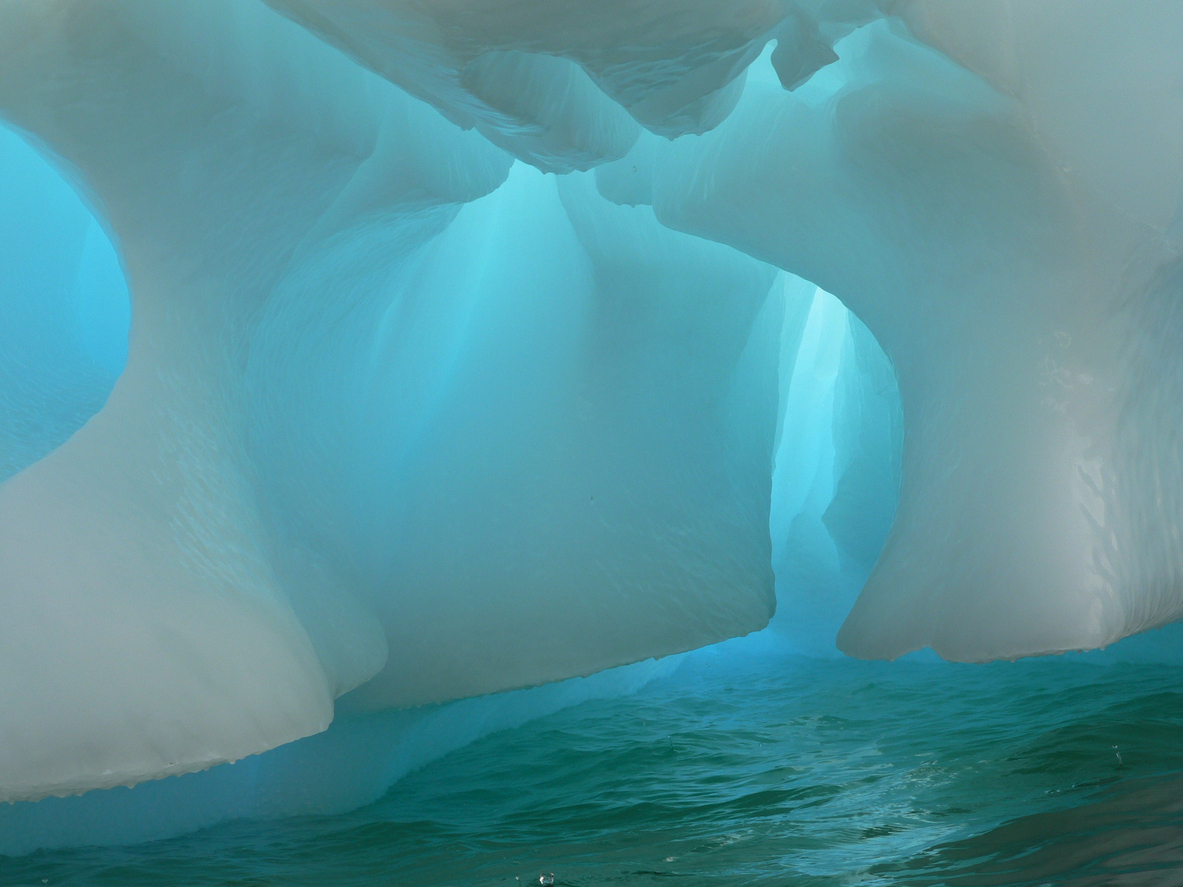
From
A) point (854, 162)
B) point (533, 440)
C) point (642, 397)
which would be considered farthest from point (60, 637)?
point (854, 162)

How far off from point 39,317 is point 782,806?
7.46 feet

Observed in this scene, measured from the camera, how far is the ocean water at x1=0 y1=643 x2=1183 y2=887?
1.83 meters

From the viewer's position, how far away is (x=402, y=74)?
6.66 feet

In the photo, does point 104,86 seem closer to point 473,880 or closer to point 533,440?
point 533,440

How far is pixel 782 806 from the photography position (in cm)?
236

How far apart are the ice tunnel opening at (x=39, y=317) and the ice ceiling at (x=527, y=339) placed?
0.01 meters

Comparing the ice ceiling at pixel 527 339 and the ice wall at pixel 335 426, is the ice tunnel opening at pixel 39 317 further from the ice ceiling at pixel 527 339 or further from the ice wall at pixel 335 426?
the ice wall at pixel 335 426

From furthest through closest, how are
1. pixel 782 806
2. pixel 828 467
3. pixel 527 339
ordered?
pixel 828 467 → pixel 527 339 → pixel 782 806

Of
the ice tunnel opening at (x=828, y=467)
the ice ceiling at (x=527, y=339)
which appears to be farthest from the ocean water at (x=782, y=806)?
the ice tunnel opening at (x=828, y=467)

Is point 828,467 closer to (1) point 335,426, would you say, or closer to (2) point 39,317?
(1) point 335,426

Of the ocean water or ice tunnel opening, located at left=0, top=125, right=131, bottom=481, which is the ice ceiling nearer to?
ice tunnel opening, located at left=0, top=125, right=131, bottom=481

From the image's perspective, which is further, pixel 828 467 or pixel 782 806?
pixel 828 467

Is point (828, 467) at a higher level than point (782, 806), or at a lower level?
higher

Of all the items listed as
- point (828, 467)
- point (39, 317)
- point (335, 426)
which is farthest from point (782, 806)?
point (828, 467)
